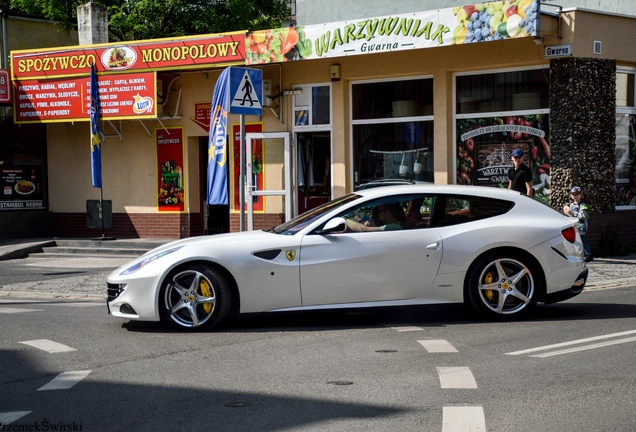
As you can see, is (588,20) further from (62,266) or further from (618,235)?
(62,266)

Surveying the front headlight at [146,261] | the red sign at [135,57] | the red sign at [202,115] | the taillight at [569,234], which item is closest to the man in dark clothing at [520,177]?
the taillight at [569,234]

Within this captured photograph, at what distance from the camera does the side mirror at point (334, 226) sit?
8.29 metres

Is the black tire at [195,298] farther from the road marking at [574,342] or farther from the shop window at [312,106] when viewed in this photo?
the shop window at [312,106]

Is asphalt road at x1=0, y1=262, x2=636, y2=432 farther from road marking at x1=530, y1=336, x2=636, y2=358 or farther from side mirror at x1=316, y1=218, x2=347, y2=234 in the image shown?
side mirror at x1=316, y1=218, x2=347, y2=234

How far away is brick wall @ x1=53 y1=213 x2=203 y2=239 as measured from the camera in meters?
19.1

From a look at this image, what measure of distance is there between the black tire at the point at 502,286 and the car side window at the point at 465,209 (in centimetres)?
46

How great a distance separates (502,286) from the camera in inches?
334

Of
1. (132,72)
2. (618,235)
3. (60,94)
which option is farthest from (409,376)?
(60,94)

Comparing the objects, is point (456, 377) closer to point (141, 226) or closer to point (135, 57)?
point (135, 57)

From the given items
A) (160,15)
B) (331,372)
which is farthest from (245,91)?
(160,15)

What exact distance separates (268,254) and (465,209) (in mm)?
2108

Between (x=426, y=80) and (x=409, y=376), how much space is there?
429 inches

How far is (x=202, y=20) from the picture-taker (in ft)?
99.1

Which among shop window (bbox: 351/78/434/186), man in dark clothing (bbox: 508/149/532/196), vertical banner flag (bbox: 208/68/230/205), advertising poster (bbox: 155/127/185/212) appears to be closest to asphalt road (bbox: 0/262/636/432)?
vertical banner flag (bbox: 208/68/230/205)
